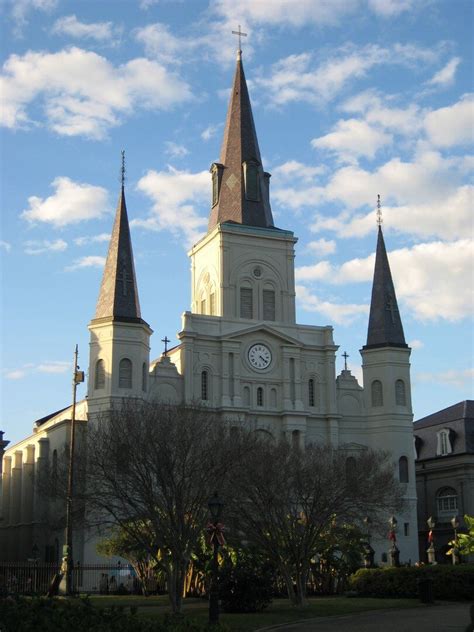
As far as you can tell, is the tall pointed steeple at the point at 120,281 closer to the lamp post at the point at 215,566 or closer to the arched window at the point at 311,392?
the arched window at the point at 311,392

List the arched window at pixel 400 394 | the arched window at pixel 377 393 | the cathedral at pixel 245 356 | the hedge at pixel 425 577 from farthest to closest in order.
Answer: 1. the arched window at pixel 377 393
2. the arched window at pixel 400 394
3. the cathedral at pixel 245 356
4. the hedge at pixel 425 577

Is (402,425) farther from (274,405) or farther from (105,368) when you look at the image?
(105,368)

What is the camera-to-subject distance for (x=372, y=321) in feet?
249

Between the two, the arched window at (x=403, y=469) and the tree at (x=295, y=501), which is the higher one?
the arched window at (x=403, y=469)

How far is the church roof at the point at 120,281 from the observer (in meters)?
67.5

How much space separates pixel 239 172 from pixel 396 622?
5215 cm

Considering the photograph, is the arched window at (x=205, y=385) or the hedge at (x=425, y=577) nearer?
the hedge at (x=425, y=577)

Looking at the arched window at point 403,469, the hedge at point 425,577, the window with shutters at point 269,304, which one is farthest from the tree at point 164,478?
the window with shutters at point 269,304

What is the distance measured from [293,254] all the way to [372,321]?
8.51 meters

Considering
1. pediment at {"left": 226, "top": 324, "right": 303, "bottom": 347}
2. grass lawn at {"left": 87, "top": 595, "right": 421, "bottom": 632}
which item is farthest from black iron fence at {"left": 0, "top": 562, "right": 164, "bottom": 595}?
pediment at {"left": 226, "top": 324, "right": 303, "bottom": 347}

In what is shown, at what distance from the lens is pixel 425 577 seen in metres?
41.2

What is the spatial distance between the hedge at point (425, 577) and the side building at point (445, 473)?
93.4 feet

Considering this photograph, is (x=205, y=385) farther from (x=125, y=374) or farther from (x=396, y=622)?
(x=396, y=622)

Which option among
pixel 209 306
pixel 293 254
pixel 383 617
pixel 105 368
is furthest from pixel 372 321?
pixel 383 617
